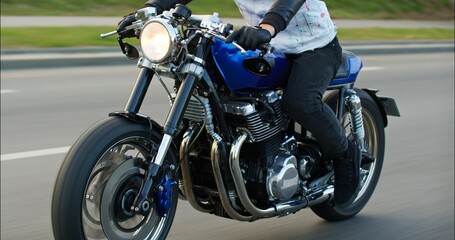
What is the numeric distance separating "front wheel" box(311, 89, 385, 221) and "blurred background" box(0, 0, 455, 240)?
0.25 ft

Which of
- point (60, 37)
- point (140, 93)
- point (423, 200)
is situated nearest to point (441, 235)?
point (423, 200)

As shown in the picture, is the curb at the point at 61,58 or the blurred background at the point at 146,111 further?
the curb at the point at 61,58

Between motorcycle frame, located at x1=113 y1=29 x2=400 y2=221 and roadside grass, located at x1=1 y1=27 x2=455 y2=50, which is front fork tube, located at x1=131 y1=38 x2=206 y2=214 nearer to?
motorcycle frame, located at x1=113 y1=29 x2=400 y2=221

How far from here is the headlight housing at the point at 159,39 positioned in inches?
145

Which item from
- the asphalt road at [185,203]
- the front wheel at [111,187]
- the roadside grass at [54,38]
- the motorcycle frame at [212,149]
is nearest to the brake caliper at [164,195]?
the front wheel at [111,187]

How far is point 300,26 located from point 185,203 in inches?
61.0

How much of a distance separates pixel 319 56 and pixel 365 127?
1.07m

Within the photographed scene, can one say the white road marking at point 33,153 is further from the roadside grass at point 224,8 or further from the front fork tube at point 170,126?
the roadside grass at point 224,8

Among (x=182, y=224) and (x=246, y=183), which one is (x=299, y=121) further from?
(x=182, y=224)

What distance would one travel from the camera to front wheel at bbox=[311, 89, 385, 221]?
509cm

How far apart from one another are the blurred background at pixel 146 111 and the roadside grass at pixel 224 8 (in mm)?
61

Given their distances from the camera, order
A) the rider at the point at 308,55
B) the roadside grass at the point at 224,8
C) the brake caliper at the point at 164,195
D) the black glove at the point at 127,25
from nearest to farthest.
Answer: the brake caliper at the point at 164,195, the black glove at the point at 127,25, the rider at the point at 308,55, the roadside grass at the point at 224,8

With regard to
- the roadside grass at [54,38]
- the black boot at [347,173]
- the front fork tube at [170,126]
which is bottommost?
the roadside grass at [54,38]

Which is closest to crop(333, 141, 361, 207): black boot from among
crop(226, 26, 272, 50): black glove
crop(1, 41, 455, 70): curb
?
crop(226, 26, 272, 50): black glove
